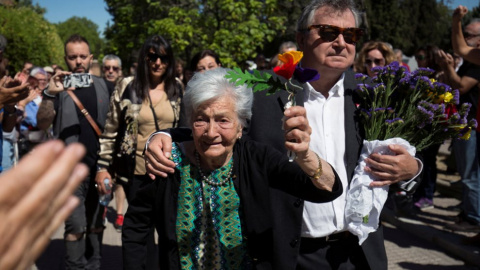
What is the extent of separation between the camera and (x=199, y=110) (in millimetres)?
2475

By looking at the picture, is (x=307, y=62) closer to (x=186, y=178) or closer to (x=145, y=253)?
(x=186, y=178)

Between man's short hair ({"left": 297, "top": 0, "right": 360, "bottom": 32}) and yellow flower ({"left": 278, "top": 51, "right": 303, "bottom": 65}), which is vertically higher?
man's short hair ({"left": 297, "top": 0, "right": 360, "bottom": 32})

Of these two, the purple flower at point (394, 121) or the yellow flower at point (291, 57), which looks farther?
the purple flower at point (394, 121)

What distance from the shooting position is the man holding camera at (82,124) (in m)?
4.41

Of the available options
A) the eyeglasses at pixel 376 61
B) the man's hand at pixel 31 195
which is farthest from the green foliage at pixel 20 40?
the man's hand at pixel 31 195

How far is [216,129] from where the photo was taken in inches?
95.8

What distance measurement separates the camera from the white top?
8.28 feet

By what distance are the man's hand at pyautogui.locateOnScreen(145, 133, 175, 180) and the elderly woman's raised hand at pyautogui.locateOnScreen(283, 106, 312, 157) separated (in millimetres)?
724

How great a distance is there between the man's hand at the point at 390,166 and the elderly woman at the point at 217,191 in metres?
0.42

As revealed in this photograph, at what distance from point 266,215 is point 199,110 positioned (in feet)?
2.02

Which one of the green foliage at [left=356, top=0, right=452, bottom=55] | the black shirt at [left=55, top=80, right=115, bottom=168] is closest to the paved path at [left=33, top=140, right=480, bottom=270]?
the black shirt at [left=55, top=80, right=115, bottom=168]

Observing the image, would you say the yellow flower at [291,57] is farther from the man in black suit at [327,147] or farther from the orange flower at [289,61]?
the man in black suit at [327,147]

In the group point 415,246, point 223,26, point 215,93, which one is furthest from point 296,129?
point 223,26

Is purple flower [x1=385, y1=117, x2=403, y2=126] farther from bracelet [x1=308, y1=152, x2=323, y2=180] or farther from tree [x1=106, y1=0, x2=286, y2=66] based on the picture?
tree [x1=106, y1=0, x2=286, y2=66]
